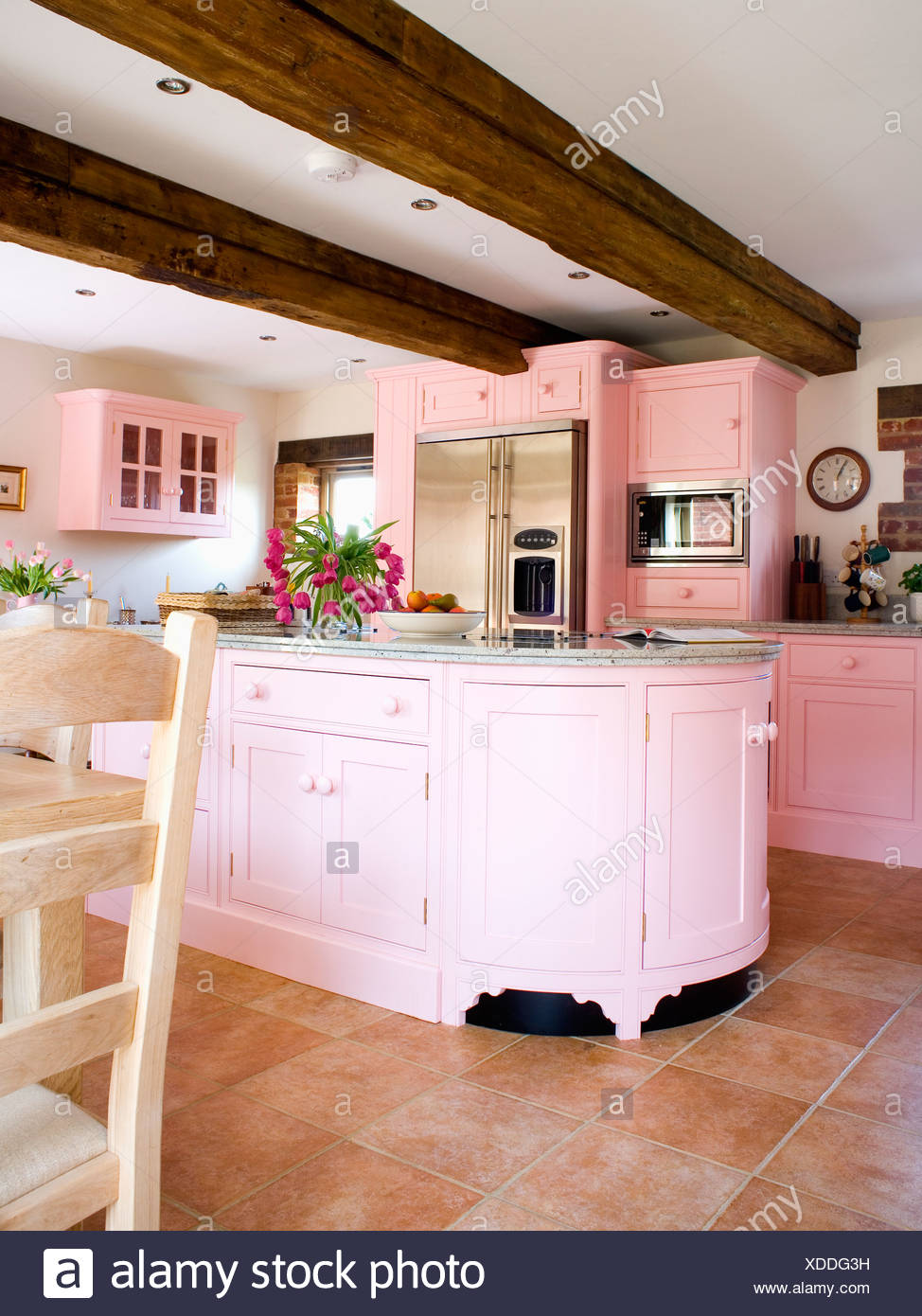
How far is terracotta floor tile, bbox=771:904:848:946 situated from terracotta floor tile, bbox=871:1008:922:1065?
568 mm

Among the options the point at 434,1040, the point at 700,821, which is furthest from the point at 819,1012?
the point at 434,1040

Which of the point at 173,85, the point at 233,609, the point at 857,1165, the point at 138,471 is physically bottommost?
the point at 857,1165

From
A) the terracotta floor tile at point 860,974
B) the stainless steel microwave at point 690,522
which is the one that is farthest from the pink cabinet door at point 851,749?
the terracotta floor tile at point 860,974

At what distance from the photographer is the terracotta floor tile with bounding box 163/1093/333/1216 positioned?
5.63 feet

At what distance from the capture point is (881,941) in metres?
3.12

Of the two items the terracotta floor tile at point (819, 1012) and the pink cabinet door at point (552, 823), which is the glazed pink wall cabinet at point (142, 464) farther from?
the terracotta floor tile at point (819, 1012)

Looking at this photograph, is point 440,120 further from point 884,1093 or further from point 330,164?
point 884,1093

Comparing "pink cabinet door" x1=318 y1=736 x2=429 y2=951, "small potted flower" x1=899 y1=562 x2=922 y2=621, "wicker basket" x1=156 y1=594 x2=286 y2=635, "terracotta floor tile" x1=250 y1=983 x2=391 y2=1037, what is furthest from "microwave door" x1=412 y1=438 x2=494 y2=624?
"terracotta floor tile" x1=250 y1=983 x2=391 y2=1037

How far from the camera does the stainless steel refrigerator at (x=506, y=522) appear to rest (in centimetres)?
491

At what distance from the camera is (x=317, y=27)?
2193 mm

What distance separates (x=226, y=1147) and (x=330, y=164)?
2.79 metres

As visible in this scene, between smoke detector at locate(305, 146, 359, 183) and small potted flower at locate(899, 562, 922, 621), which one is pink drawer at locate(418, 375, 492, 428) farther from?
small potted flower at locate(899, 562, 922, 621)

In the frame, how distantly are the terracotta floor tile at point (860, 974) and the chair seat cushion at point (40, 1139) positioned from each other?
7.11 feet

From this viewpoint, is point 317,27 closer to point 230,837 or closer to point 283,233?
point 283,233
